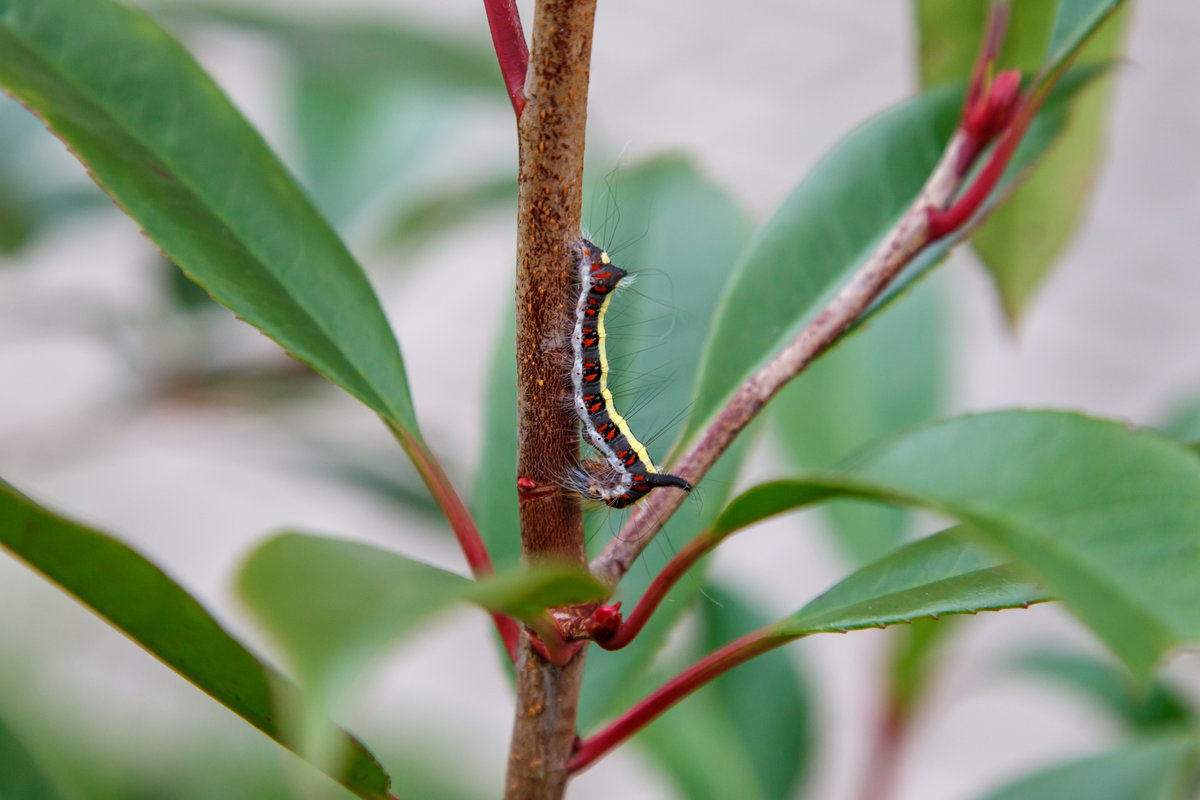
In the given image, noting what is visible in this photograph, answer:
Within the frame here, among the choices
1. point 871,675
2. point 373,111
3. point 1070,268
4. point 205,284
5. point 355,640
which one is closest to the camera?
point 355,640

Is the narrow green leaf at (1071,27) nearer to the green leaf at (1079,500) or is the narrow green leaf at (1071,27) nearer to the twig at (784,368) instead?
the twig at (784,368)

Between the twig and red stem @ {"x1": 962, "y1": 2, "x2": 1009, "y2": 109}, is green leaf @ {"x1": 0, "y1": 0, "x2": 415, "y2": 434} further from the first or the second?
red stem @ {"x1": 962, "y1": 2, "x2": 1009, "y2": 109}

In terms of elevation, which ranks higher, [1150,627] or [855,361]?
[855,361]

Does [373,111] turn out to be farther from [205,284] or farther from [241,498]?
[241,498]

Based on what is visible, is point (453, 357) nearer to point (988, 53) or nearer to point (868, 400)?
point (868, 400)

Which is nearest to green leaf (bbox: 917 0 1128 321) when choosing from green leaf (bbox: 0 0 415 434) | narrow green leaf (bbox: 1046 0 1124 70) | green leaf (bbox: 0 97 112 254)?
narrow green leaf (bbox: 1046 0 1124 70)

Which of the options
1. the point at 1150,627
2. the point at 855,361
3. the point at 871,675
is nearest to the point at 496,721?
the point at 871,675
